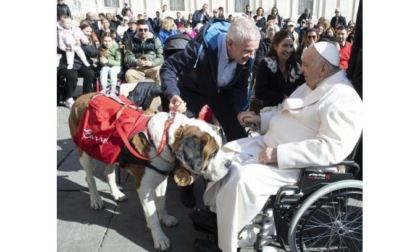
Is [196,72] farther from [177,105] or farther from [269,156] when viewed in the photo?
[269,156]

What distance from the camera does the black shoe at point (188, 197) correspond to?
3449 millimetres

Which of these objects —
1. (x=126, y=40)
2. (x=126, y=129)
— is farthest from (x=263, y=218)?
(x=126, y=40)

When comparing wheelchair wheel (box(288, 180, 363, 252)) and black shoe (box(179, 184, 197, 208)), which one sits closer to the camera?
wheelchair wheel (box(288, 180, 363, 252))

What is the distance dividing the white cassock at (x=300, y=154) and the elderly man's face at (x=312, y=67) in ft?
0.31

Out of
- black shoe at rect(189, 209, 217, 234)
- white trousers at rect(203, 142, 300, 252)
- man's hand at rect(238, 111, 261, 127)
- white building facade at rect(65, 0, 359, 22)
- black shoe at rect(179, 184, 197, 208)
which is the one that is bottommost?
black shoe at rect(179, 184, 197, 208)

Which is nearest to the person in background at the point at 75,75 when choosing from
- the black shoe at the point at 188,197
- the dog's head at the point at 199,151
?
the black shoe at the point at 188,197

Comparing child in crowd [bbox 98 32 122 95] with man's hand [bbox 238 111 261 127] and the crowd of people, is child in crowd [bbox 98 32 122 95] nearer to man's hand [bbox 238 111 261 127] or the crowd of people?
the crowd of people

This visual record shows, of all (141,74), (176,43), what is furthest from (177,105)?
(141,74)

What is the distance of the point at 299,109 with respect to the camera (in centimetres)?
→ 254

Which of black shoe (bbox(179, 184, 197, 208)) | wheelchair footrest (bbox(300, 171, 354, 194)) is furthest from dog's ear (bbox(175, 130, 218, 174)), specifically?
black shoe (bbox(179, 184, 197, 208))

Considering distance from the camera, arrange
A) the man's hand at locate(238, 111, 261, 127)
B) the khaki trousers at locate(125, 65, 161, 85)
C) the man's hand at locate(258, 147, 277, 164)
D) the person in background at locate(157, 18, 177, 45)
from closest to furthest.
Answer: the man's hand at locate(258, 147, 277, 164)
the man's hand at locate(238, 111, 261, 127)
the khaki trousers at locate(125, 65, 161, 85)
the person in background at locate(157, 18, 177, 45)

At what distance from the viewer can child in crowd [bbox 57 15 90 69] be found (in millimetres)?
6949

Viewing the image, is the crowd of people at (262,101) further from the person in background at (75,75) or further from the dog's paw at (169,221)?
the person in background at (75,75)

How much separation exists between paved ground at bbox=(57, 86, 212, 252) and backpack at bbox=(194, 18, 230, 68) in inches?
61.8
